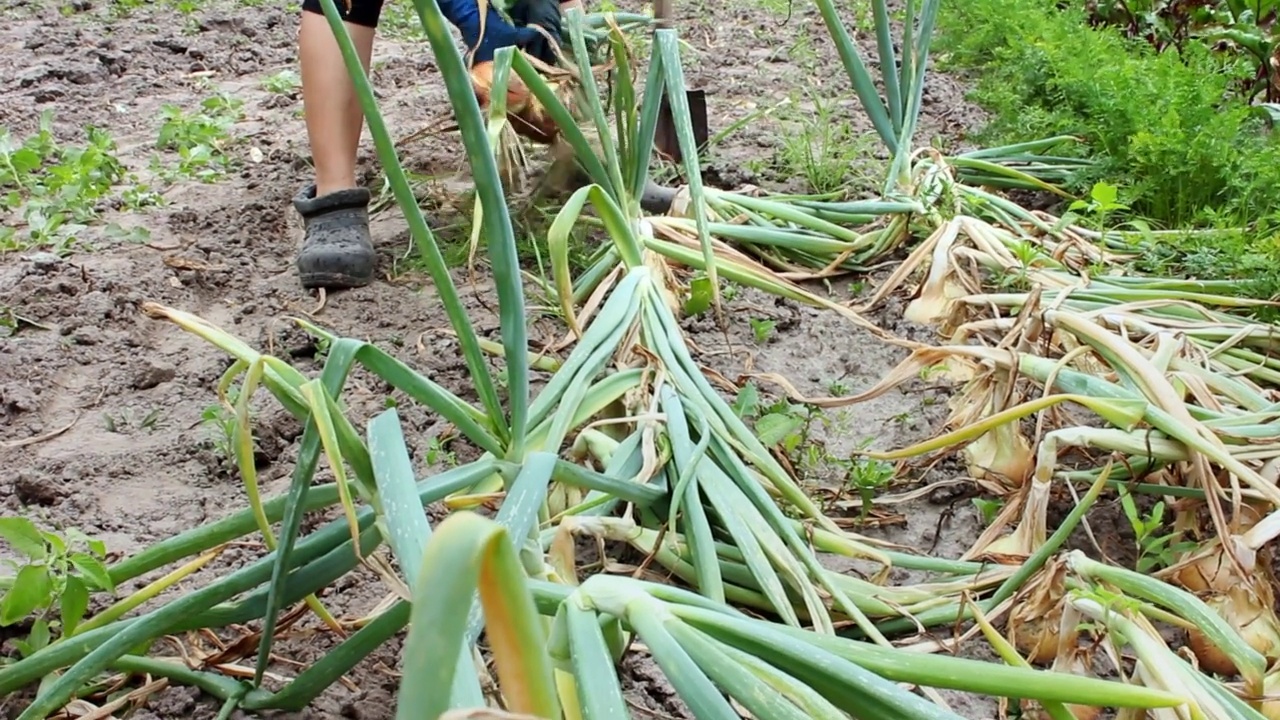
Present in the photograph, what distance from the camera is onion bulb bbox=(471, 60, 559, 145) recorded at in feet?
5.54

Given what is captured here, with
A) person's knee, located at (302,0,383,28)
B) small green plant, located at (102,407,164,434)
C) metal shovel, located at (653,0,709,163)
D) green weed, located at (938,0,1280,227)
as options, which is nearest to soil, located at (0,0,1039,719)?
small green plant, located at (102,407,164,434)

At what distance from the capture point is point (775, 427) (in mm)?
1342

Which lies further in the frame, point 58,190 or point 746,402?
point 58,190

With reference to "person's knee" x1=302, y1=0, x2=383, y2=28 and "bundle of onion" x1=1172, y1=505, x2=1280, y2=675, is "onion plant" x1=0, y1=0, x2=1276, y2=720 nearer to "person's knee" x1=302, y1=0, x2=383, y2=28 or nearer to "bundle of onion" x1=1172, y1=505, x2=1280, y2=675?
"bundle of onion" x1=1172, y1=505, x2=1280, y2=675

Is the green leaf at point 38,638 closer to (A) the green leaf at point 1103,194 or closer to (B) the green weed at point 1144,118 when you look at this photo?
(A) the green leaf at point 1103,194

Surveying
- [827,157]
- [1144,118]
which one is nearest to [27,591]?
[827,157]

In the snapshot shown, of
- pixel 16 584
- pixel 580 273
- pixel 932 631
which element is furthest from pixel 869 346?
pixel 16 584

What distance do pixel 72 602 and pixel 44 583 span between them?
0.04 m

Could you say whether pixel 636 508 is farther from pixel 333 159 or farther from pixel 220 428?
pixel 333 159

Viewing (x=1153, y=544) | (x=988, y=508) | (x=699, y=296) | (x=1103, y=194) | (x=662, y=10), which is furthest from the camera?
(x=662, y=10)

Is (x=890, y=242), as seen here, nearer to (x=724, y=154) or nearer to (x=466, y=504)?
(x=724, y=154)

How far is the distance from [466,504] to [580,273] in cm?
98

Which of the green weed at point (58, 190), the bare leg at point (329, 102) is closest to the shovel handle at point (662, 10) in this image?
the bare leg at point (329, 102)

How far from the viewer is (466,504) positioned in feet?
3.11
